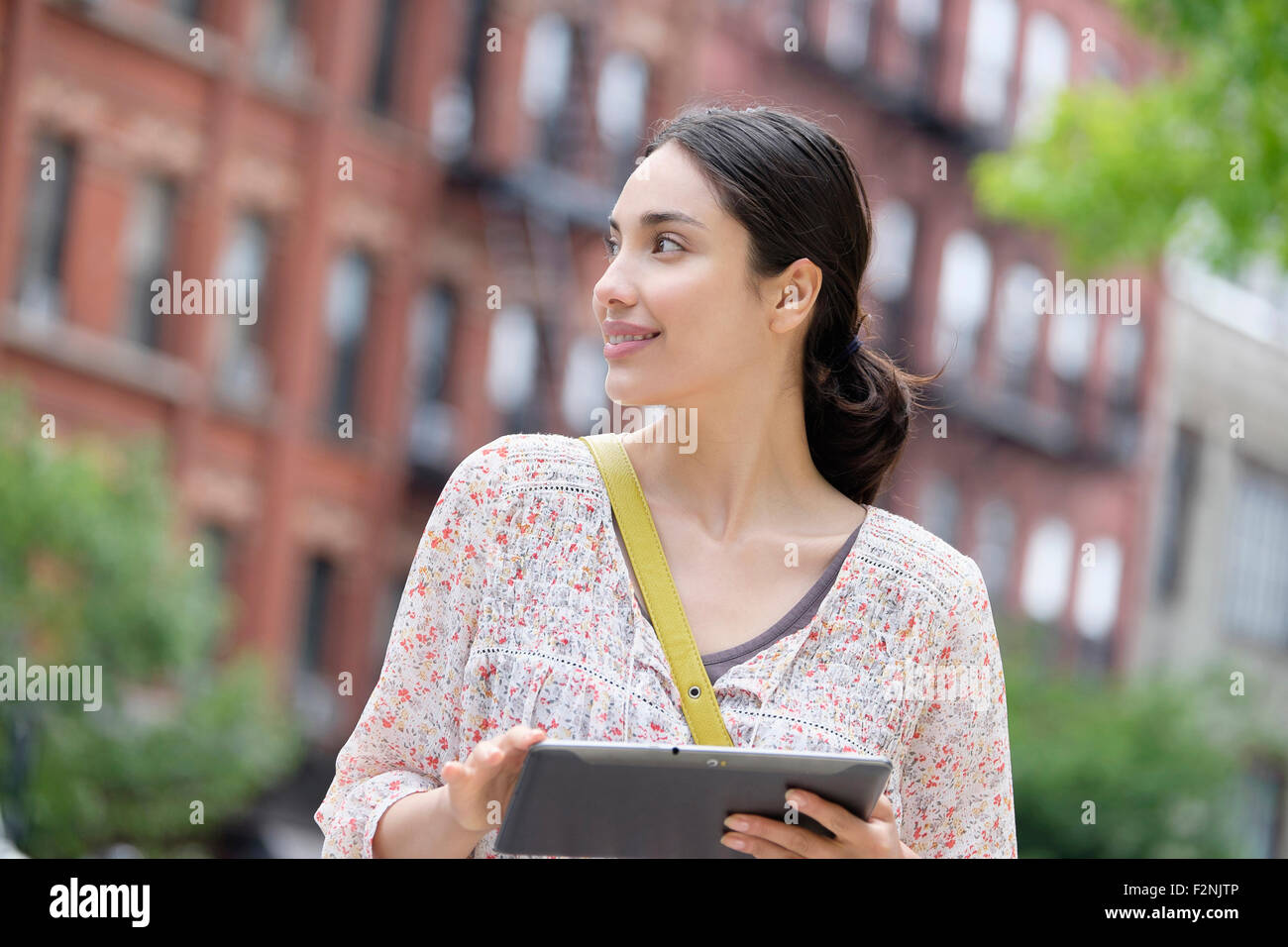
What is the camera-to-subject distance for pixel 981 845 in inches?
120

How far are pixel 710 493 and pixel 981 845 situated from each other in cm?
71

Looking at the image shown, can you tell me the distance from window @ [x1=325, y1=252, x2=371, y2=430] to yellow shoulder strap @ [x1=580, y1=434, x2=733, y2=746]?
18.9m

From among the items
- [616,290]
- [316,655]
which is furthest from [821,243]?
[316,655]

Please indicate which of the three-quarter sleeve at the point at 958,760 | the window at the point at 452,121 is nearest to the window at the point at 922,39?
the window at the point at 452,121

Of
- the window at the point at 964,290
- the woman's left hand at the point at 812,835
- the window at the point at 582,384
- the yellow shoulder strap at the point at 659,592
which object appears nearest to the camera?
the woman's left hand at the point at 812,835

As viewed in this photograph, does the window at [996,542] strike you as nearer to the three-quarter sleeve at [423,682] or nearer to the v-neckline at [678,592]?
the v-neckline at [678,592]

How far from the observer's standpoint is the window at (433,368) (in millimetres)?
22219

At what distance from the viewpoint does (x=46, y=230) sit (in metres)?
18.9

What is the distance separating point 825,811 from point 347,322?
19.8 m

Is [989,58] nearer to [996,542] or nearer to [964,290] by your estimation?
[964,290]

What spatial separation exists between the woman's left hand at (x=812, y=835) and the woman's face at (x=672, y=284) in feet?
2.50

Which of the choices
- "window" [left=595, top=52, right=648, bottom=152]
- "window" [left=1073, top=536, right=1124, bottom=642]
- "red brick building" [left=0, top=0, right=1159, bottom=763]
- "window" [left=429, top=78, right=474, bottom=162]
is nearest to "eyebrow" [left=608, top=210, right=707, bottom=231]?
"red brick building" [left=0, top=0, right=1159, bottom=763]
